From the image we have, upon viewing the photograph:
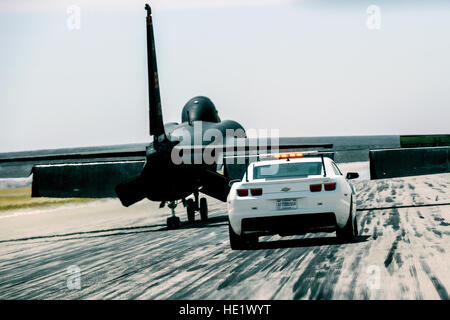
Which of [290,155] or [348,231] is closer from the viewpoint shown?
[348,231]

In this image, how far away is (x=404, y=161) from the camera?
30.3m

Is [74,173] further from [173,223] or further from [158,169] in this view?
[158,169]

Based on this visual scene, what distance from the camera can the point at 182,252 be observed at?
1698cm

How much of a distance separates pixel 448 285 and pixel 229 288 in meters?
2.96

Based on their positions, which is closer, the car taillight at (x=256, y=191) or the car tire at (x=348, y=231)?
the car taillight at (x=256, y=191)

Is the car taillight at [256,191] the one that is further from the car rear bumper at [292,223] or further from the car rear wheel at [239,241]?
the car rear wheel at [239,241]

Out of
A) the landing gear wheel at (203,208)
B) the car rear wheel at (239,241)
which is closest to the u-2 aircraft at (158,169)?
the landing gear wheel at (203,208)

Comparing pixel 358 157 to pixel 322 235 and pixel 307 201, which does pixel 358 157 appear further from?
pixel 307 201

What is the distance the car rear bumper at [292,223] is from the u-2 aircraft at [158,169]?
898cm

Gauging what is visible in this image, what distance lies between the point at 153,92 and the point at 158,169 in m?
2.31

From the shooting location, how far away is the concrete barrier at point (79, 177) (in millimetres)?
30125

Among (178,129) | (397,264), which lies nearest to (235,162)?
(178,129)

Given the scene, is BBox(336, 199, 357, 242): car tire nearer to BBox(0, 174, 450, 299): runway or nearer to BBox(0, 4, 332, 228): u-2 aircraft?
BBox(0, 174, 450, 299): runway

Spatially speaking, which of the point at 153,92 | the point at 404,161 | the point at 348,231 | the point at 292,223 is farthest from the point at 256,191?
the point at 404,161
